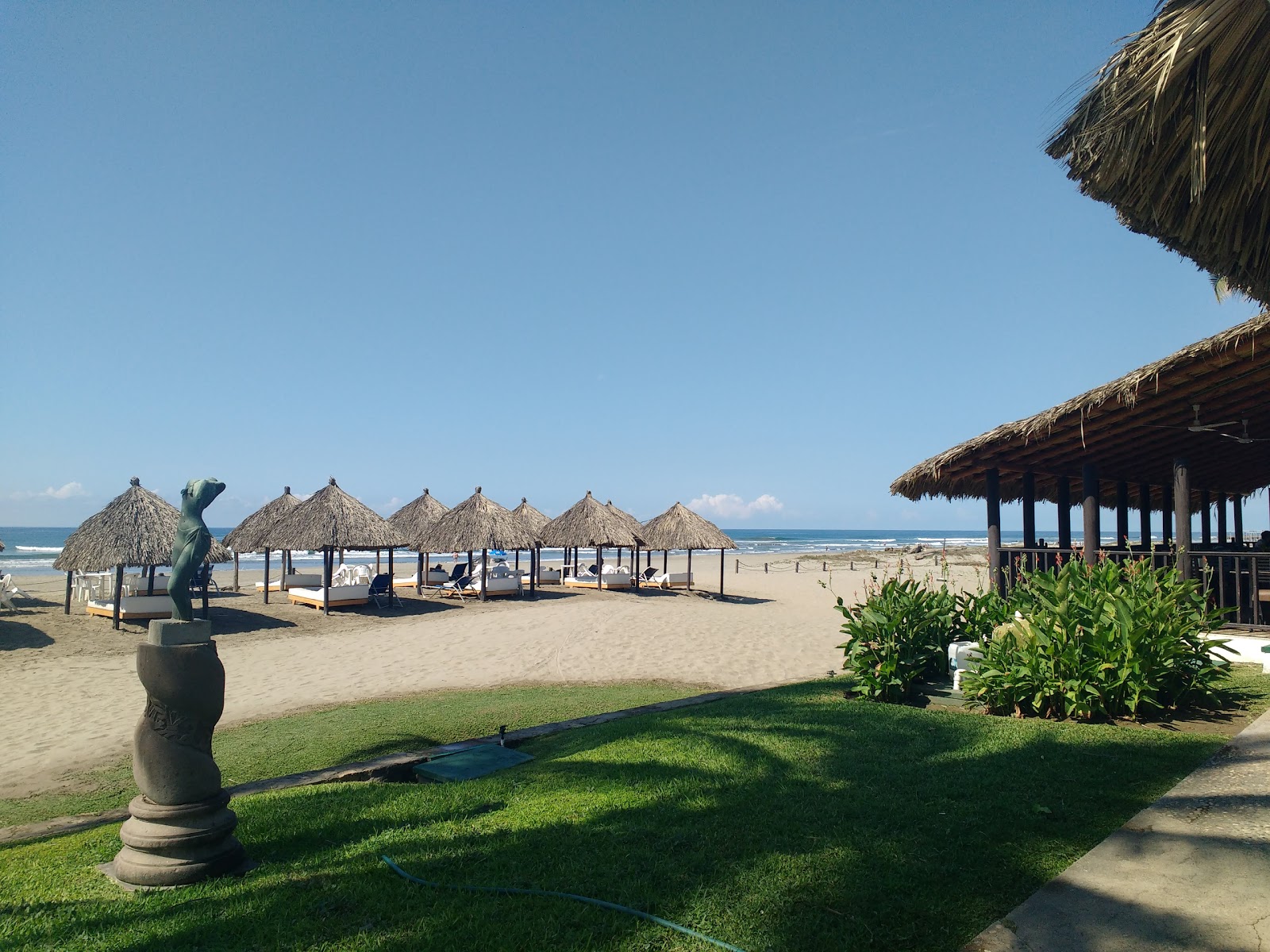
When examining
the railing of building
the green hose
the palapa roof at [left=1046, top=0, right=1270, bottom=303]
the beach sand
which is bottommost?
the beach sand

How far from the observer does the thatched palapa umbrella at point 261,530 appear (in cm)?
Result: 2170

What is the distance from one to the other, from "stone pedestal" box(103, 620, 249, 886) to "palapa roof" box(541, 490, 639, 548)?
22.0 metres

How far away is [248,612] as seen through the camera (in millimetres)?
18875

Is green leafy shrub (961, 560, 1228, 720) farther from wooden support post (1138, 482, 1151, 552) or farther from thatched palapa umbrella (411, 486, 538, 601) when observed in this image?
thatched palapa umbrella (411, 486, 538, 601)

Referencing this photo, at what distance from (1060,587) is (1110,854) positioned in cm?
346

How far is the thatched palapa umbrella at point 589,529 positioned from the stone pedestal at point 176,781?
21908 millimetres

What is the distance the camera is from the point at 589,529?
26.4 metres

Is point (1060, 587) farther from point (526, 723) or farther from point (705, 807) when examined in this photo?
point (526, 723)

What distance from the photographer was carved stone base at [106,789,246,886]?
3617 mm

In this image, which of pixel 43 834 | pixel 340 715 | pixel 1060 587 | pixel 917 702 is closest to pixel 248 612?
pixel 340 715

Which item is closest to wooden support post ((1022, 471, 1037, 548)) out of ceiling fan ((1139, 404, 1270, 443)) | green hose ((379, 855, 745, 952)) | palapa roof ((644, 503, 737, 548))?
ceiling fan ((1139, 404, 1270, 443))

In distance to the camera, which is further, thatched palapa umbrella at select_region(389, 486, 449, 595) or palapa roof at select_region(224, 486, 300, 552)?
thatched palapa umbrella at select_region(389, 486, 449, 595)

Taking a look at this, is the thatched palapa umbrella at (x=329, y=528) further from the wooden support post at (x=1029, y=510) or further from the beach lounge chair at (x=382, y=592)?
the wooden support post at (x=1029, y=510)

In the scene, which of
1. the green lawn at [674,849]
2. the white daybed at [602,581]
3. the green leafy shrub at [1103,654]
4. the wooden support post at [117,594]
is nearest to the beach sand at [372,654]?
the wooden support post at [117,594]
